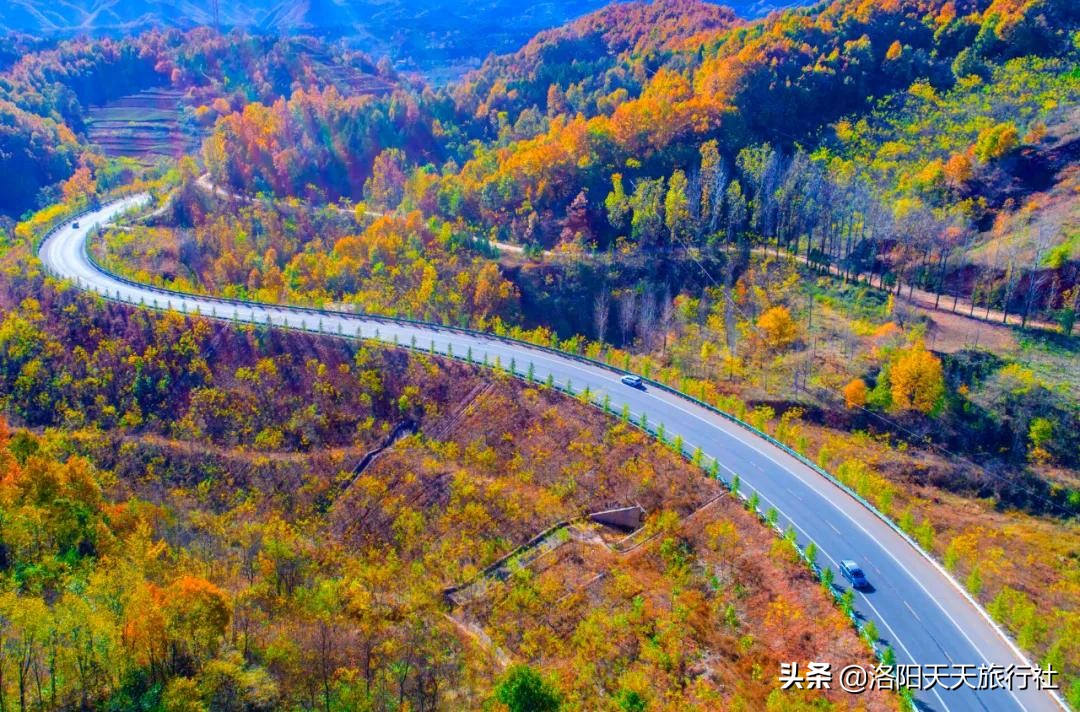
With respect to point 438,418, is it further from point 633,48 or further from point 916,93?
point 633,48

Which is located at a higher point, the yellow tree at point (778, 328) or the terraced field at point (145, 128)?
the terraced field at point (145, 128)

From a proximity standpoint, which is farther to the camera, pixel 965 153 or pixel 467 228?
pixel 467 228

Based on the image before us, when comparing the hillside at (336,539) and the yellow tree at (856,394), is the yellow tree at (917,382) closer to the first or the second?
the yellow tree at (856,394)

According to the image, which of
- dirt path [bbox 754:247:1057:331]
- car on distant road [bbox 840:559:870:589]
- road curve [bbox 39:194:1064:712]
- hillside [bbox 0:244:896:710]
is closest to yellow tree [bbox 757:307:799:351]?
road curve [bbox 39:194:1064:712]

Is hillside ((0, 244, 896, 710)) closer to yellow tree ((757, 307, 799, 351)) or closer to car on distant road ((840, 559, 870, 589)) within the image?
car on distant road ((840, 559, 870, 589))

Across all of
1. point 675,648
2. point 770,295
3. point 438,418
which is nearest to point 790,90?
point 770,295

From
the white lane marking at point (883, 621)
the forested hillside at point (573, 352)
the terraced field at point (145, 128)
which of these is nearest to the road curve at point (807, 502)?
the white lane marking at point (883, 621)
